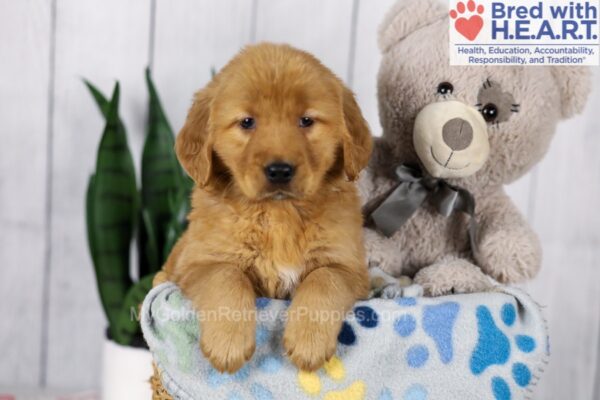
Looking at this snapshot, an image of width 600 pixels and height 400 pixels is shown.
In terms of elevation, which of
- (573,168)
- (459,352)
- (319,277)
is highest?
(573,168)

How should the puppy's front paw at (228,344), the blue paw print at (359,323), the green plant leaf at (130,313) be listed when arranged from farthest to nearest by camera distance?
the green plant leaf at (130,313) < the blue paw print at (359,323) < the puppy's front paw at (228,344)

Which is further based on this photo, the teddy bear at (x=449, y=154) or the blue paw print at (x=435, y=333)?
the teddy bear at (x=449, y=154)

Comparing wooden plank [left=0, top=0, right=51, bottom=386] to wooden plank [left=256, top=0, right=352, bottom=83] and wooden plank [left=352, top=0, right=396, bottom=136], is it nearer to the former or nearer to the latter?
wooden plank [left=256, top=0, right=352, bottom=83]

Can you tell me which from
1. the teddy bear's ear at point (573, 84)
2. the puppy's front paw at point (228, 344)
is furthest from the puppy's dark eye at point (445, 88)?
the puppy's front paw at point (228, 344)

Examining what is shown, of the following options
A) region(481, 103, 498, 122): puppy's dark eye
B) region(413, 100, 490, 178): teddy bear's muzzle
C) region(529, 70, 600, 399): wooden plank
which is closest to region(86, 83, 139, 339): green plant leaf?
region(413, 100, 490, 178): teddy bear's muzzle

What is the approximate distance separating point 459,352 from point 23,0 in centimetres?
192

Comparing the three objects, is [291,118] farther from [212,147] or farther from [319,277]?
[319,277]

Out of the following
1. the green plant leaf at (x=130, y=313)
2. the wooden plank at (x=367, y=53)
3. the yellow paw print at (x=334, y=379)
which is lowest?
the green plant leaf at (x=130, y=313)

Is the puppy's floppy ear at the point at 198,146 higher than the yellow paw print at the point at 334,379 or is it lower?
higher

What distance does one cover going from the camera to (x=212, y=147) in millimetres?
1387

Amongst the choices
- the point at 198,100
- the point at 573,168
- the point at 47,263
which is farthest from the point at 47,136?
the point at 573,168

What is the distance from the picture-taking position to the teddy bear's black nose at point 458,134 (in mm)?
1576

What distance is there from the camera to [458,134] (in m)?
1.58

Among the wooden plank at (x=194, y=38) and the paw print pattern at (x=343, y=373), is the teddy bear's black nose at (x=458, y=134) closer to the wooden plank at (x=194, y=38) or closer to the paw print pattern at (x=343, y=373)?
the paw print pattern at (x=343, y=373)
